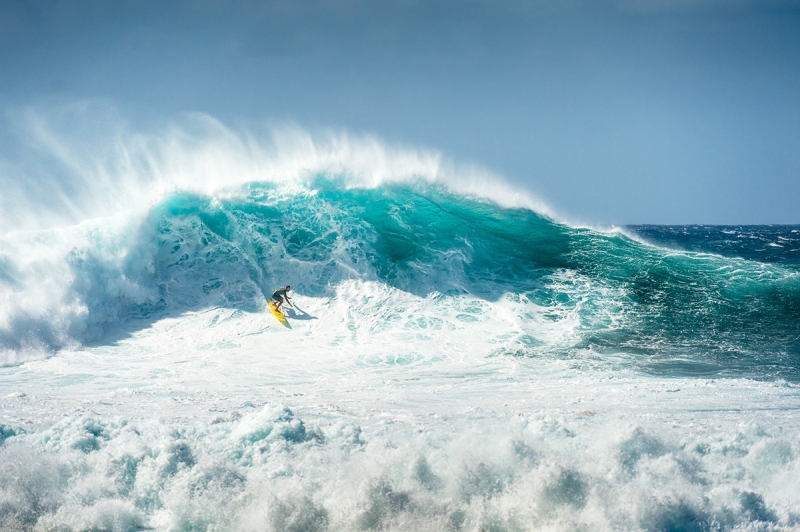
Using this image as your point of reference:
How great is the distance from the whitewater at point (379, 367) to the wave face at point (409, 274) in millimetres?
72

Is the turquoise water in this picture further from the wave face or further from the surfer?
the surfer

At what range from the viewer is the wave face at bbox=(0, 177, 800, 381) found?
1090 centimetres

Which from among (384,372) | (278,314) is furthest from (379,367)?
(278,314)

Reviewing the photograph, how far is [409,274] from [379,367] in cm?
459

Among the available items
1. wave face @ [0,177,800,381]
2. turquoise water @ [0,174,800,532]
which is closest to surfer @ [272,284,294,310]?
turquoise water @ [0,174,800,532]

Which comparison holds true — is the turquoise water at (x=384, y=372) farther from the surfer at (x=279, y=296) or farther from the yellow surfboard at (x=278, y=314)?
the surfer at (x=279, y=296)

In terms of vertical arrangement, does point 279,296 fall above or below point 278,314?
above

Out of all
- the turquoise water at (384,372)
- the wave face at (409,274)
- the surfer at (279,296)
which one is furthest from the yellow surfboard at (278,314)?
the wave face at (409,274)

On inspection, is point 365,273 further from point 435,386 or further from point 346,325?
point 435,386

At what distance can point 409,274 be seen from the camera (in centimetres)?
1393

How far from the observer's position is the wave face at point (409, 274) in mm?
10898

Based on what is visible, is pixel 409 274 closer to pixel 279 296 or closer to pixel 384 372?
pixel 279 296

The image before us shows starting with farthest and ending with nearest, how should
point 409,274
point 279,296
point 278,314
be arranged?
point 409,274, point 279,296, point 278,314

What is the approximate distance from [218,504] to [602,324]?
30.5ft
